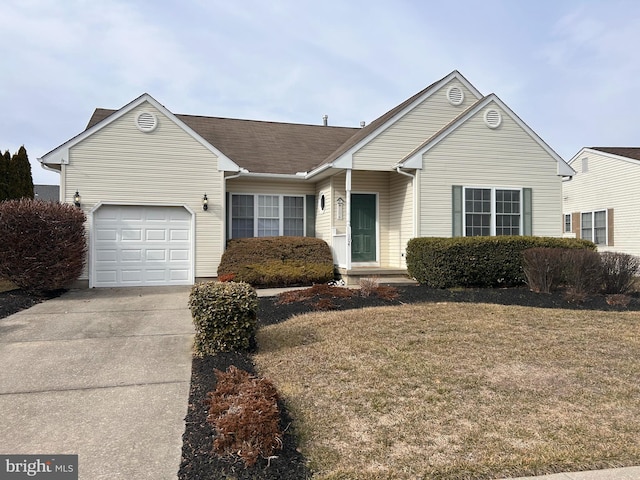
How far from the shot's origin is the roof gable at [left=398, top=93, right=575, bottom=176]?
1210cm

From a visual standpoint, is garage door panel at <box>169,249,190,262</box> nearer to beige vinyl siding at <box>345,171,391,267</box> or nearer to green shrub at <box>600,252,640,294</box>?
beige vinyl siding at <box>345,171,391,267</box>

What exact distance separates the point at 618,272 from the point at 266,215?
943cm

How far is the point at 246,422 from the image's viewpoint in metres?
3.22

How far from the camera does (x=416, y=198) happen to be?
12094 mm

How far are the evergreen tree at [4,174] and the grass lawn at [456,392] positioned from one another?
14.5 m

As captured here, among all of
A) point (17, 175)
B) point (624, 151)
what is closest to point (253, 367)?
point (17, 175)

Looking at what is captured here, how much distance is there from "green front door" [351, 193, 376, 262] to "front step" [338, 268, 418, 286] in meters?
1.24

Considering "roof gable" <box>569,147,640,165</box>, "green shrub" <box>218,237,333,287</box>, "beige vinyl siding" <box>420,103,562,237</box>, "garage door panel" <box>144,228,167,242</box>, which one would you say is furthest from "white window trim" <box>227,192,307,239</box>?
"roof gable" <box>569,147,640,165</box>

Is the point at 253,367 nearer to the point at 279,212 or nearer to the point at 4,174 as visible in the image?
the point at 279,212

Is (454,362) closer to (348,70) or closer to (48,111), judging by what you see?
(348,70)

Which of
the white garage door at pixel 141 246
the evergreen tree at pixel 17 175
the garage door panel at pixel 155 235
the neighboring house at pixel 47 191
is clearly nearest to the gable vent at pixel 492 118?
the white garage door at pixel 141 246

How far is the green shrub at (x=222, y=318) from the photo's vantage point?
5520mm

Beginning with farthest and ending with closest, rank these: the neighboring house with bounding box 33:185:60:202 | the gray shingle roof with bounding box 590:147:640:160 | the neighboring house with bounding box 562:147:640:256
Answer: the neighboring house with bounding box 33:185:60:202 → the gray shingle roof with bounding box 590:147:640:160 → the neighboring house with bounding box 562:147:640:256

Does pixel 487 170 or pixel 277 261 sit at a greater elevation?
pixel 487 170
